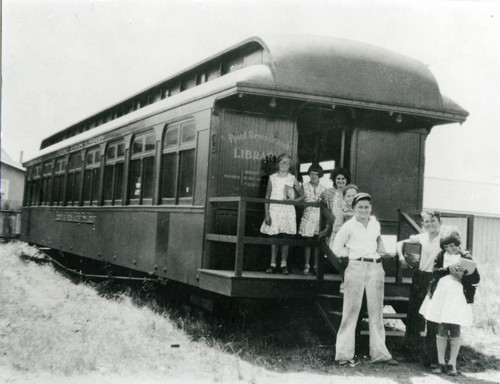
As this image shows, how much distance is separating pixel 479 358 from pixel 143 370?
3909 millimetres

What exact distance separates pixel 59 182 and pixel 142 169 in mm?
6673

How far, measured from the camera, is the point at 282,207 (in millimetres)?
7395

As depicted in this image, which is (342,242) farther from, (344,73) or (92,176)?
(92,176)

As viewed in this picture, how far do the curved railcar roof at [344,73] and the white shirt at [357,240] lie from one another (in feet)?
5.44

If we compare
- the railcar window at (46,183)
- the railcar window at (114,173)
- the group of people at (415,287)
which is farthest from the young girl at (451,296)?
the railcar window at (46,183)

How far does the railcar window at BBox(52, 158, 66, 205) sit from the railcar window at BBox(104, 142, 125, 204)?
394 centimetres

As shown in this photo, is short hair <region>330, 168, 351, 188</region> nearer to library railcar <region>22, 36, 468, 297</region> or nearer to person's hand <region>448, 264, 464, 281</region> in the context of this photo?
library railcar <region>22, 36, 468, 297</region>

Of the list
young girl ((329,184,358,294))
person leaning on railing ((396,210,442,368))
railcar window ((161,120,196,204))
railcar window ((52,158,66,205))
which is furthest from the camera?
railcar window ((52,158,66,205))

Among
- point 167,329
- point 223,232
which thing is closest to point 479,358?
point 223,232

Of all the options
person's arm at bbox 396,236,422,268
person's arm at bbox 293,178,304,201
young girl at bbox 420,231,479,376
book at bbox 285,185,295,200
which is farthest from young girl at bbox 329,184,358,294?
young girl at bbox 420,231,479,376

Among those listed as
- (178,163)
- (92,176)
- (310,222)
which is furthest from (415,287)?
(92,176)

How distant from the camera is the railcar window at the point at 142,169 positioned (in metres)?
9.34

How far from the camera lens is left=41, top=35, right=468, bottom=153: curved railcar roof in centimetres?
717

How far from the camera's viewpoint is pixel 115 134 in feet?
36.3
